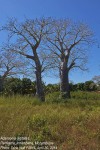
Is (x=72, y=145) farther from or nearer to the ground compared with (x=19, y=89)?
nearer to the ground

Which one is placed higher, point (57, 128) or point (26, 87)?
point (26, 87)

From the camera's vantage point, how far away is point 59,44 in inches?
1109

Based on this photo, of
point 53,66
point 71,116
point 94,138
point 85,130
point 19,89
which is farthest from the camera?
point 19,89

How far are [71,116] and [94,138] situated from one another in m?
2.14

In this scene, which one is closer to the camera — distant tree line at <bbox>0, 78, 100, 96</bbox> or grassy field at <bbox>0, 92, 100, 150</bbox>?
grassy field at <bbox>0, 92, 100, 150</bbox>

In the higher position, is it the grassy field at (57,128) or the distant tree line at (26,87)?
the distant tree line at (26,87)

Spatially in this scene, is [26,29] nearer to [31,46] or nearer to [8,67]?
[31,46]

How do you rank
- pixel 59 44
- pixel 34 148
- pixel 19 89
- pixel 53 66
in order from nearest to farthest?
pixel 34 148 < pixel 59 44 < pixel 53 66 < pixel 19 89

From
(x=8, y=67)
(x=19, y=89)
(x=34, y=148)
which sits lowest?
A: (x=34, y=148)

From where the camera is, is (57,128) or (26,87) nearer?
(57,128)

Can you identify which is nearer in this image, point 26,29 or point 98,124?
point 98,124

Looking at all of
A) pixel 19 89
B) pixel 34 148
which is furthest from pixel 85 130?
pixel 19 89

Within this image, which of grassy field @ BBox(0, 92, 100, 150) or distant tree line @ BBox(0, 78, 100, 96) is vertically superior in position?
distant tree line @ BBox(0, 78, 100, 96)

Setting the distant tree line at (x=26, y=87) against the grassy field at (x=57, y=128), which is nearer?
the grassy field at (x=57, y=128)
